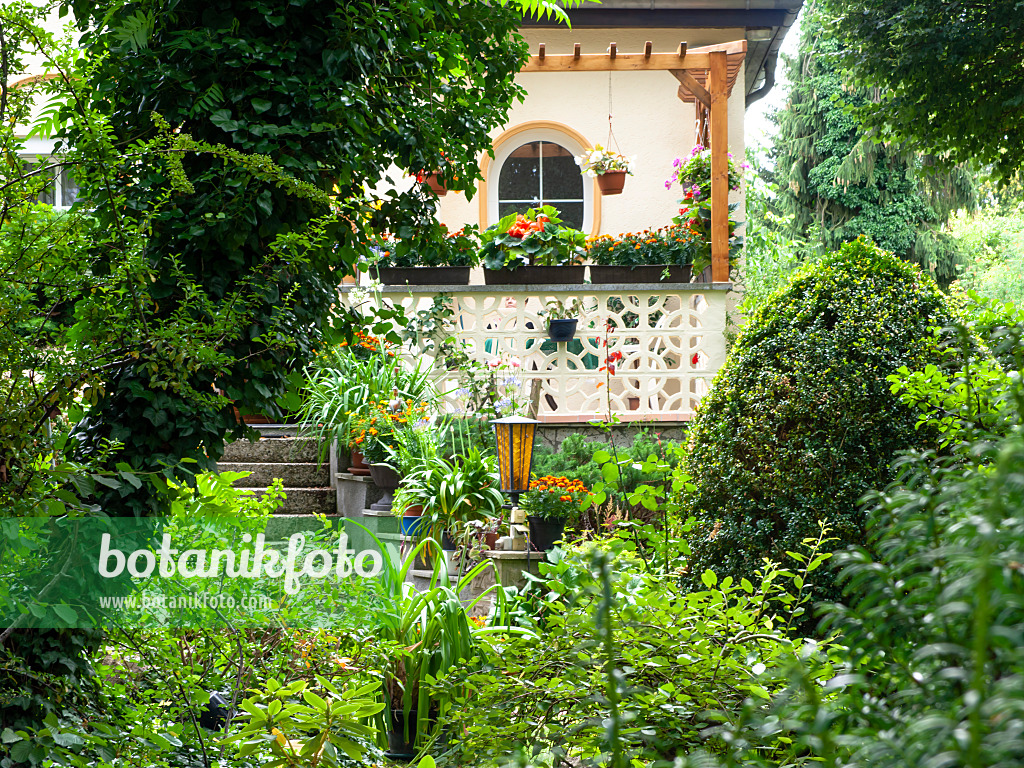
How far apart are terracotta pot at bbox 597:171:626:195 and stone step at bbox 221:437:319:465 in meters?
3.61

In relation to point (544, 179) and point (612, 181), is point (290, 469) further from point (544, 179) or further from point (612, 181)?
point (544, 179)

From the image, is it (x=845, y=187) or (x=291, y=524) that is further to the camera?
(x=845, y=187)

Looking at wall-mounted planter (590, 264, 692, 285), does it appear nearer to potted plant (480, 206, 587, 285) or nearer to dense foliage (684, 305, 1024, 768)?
Answer: potted plant (480, 206, 587, 285)

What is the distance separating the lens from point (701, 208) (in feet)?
21.7

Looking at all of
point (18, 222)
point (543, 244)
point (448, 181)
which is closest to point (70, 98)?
point (18, 222)

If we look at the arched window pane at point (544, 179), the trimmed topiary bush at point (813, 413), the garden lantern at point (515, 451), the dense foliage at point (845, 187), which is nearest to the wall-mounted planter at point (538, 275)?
the garden lantern at point (515, 451)

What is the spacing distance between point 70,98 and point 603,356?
5.07m

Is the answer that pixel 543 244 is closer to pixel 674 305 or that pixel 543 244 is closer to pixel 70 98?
pixel 674 305

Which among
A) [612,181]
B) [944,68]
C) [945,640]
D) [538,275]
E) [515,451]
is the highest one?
[944,68]

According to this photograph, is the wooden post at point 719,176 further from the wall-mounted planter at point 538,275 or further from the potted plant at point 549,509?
the potted plant at point 549,509

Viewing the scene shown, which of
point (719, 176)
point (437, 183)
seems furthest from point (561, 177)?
point (437, 183)

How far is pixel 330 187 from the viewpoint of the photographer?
262 centimetres

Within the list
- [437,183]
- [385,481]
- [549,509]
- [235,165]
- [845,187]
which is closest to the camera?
[235,165]

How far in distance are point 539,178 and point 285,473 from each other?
Result: 4886 mm
